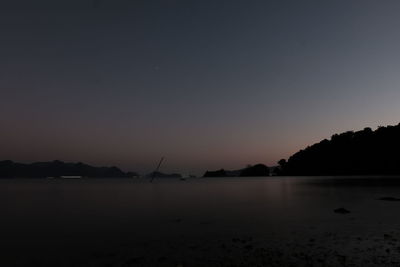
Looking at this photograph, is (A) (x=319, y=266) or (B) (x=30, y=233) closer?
(A) (x=319, y=266)

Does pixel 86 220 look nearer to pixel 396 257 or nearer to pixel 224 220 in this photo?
pixel 224 220

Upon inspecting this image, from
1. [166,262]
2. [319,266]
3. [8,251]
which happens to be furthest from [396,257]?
[8,251]

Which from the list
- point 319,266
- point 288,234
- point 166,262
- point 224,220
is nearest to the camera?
point 319,266

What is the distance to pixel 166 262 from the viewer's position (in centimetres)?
2536

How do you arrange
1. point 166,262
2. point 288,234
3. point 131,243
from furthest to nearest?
1. point 288,234
2. point 131,243
3. point 166,262

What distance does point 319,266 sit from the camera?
21.9 meters

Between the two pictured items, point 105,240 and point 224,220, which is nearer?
point 105,240

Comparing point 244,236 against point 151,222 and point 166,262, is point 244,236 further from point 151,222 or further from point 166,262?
point 151,222

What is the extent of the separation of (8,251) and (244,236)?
894 inches

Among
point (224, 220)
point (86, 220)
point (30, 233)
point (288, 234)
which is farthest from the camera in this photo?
point (86, 220)

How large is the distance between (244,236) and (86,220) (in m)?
29.3

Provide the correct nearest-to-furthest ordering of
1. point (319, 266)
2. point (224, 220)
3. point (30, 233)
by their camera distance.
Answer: point (319, 266) → point (30, 233) → point (224, 220)

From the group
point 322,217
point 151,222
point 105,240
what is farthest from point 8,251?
point 322,217

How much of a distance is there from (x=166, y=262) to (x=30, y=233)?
2520 cm
